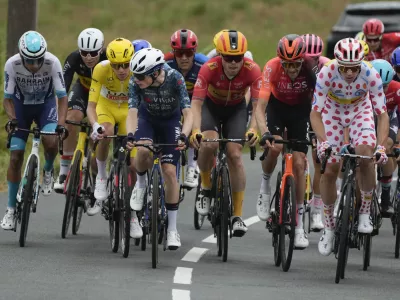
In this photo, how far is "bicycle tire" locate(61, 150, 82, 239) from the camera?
1531cm

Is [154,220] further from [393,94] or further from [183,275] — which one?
[393,94]

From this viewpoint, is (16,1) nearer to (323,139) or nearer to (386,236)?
(386,236)

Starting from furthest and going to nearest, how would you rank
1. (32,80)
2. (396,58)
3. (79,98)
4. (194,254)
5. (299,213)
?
(79,98) → (396,58) → (32,80) → (194,254) → (299,213)

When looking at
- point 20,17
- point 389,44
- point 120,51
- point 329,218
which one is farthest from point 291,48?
point 20,17

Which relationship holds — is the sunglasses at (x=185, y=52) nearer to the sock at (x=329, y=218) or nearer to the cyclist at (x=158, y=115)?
the cyclist at (x=158, y=115)

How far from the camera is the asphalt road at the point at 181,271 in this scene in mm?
12039

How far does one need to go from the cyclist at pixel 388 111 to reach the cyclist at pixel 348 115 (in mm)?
1367

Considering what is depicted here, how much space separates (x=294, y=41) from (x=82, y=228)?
382cm

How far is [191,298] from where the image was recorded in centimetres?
1168

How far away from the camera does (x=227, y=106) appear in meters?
15.1

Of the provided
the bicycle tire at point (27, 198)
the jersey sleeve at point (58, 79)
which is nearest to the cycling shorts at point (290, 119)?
the jersey sleeve at point (58, 79)

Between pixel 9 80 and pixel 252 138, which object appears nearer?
pixel 252 138

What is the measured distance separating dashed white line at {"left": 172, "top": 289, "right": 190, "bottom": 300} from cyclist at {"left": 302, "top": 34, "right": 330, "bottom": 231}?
3.53 meters

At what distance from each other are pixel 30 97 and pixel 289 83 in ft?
9.02
